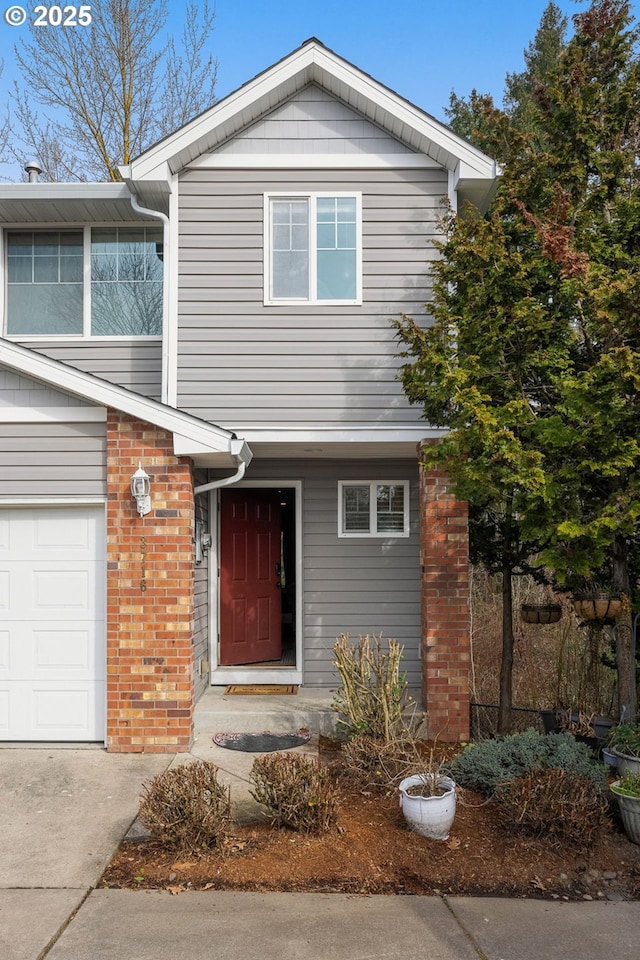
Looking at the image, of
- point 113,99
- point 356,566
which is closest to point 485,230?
point 356,566

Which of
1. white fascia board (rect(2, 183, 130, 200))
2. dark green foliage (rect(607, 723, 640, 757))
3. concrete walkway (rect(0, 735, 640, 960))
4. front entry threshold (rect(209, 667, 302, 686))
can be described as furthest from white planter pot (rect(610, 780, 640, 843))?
white fascia board (rect(2, 183, 130, 200))

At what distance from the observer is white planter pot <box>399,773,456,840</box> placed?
4.70 meters

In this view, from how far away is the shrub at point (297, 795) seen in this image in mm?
4719

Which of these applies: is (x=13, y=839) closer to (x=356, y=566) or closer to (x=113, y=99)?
(x=356, y=566)

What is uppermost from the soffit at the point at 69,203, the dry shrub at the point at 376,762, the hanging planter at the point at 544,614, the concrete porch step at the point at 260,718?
the soffit at the point at 69,203

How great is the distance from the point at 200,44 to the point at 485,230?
11579 mm

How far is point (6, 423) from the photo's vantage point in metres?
6.65

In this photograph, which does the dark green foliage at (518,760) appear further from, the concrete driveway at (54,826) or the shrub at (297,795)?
the concrete driveway at (54,826)

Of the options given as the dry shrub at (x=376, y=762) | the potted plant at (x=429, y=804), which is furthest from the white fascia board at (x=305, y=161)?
the potted plant at (x=429, y=804)

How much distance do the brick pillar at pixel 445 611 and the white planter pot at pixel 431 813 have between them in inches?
83.4

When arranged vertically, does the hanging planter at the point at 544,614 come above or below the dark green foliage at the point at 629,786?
above

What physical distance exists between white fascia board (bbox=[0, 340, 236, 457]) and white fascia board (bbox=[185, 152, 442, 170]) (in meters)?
2.68

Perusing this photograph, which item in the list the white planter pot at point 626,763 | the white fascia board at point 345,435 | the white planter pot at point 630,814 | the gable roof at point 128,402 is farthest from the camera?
the white fascia board at point 345,435

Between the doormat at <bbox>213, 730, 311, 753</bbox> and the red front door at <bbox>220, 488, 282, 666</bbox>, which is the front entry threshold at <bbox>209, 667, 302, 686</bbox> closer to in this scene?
the red front door at <bbox>220, 488, 282, 666</bbox>
